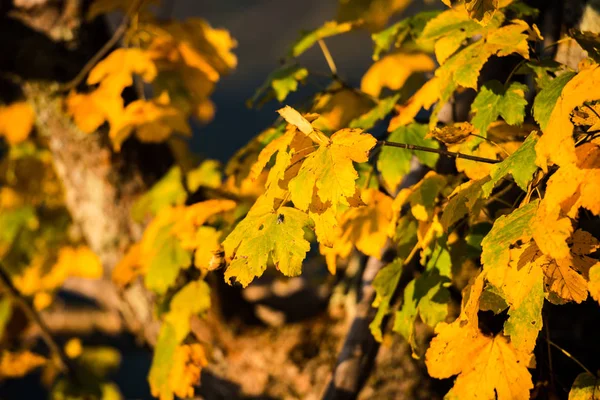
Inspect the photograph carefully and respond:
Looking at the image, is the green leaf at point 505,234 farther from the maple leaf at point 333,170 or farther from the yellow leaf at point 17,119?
the yellow leaf at point 17,119

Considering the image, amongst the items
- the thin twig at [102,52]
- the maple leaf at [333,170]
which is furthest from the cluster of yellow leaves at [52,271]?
the maple leaf at [333,170]

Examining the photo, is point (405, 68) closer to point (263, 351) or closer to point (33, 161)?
point (263, 351)

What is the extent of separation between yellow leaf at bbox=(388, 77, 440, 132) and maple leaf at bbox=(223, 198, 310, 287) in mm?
450

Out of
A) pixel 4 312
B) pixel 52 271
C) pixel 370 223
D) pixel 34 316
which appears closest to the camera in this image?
pixel 370 223

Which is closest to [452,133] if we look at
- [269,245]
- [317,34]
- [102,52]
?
[269,245]

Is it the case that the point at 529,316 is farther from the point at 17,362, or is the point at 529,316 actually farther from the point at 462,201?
the point at 17,362

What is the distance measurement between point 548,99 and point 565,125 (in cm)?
16

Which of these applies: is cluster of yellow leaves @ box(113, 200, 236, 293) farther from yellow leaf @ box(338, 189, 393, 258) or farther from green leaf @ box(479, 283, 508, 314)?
green leaf @ box(479, 283, 508, 314)

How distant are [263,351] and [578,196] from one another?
5.39 ft

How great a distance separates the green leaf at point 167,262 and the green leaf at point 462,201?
0.85 meters

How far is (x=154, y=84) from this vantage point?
1.97 metres

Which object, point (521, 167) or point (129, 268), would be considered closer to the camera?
point (521, 167)

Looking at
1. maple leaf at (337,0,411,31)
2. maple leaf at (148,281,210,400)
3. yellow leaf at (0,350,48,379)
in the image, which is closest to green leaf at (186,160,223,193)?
maple leaf at (148,281,210,400)

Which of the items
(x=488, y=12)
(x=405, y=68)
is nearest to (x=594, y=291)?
(x=488, y=12)
